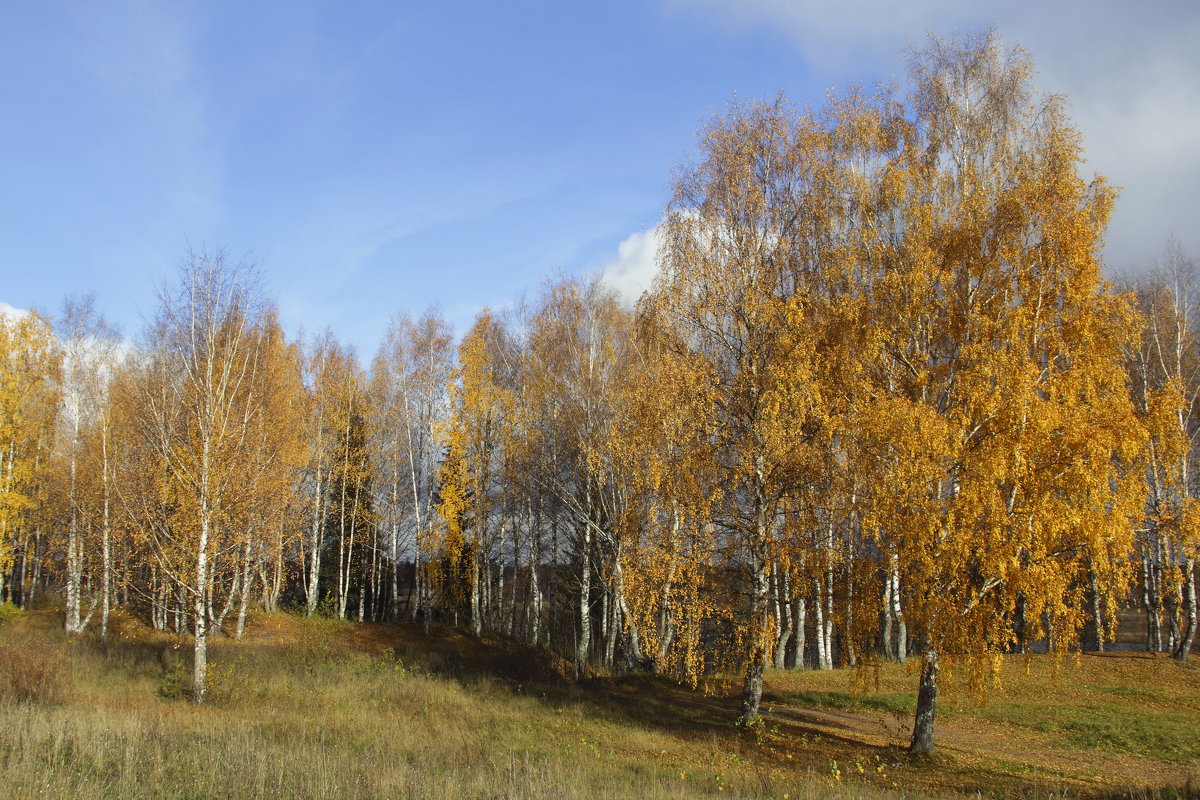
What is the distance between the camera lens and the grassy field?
8008mm

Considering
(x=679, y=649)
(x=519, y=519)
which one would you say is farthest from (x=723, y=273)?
(x=519, y=519)

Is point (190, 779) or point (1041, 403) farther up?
Result: point (1041, 403)

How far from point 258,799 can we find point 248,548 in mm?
Result: 12096

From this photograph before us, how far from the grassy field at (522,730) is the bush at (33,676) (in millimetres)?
66

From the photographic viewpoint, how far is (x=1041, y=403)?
448 inches

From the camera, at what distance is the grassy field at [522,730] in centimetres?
801

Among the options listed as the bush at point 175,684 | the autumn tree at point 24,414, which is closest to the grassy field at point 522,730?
the bush at point 175,684

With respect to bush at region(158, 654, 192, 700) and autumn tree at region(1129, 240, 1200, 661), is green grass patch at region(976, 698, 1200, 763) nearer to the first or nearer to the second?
autumn tree at region(1129, 240, 1200, 661)

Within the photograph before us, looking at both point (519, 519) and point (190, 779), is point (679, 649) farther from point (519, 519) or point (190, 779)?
point (519, 519)

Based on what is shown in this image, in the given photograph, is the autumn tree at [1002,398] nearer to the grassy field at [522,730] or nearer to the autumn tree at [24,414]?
the grassy field at [522,730]

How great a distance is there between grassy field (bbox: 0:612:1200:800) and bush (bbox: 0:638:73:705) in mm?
66

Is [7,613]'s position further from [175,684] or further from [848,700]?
[848,700]

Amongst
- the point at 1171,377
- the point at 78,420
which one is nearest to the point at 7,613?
the point at 78,420

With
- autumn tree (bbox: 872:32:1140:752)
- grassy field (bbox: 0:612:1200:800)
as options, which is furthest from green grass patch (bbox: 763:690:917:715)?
autumn tree (bbox: 872:32:1140:752)
